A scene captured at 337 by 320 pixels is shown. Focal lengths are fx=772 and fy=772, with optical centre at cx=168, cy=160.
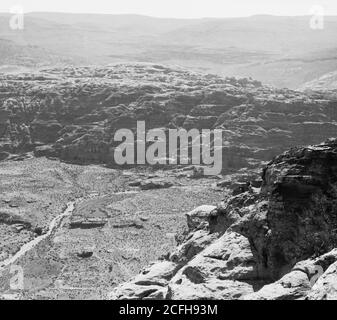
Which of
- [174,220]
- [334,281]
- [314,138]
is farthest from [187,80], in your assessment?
[334,281]

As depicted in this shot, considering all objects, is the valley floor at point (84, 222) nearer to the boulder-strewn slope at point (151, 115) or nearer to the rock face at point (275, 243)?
the boulder-strewn slope at point (151, 115)

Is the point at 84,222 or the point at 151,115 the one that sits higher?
the point at 151,115

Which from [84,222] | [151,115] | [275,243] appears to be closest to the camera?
[275,243]

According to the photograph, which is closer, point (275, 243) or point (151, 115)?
point (275, 243)

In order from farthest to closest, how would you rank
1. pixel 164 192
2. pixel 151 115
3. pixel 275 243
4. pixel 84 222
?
1. pixel 151 115
2. pixel 164 192
3. pixel 84 222
4. pixel 275 243

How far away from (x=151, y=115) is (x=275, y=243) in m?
127

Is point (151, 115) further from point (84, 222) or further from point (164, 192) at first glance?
A: point (84, 222)

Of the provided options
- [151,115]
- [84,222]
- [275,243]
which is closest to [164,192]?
[84,222]

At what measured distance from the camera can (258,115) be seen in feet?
527

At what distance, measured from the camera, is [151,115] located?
162250 mm

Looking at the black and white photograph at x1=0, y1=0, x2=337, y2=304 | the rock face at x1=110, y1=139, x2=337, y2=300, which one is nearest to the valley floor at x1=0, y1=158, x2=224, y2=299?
the black and white photograph at x1=0, y1=0, x2=337, y2=304
